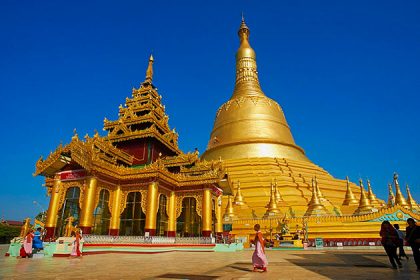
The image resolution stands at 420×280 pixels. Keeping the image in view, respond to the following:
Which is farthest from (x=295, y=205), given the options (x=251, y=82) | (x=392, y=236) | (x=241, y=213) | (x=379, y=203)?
(x=251, y=82)

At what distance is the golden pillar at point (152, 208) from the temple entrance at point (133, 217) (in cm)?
131

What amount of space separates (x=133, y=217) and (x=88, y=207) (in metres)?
3.08

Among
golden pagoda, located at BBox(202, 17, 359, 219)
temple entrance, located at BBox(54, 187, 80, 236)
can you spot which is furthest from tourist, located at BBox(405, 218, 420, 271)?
golden pagoda, located at BBox(202, 17, 359, 219)

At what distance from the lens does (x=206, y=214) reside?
1869 centimetres

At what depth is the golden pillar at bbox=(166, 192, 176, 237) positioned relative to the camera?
1875 centimetres

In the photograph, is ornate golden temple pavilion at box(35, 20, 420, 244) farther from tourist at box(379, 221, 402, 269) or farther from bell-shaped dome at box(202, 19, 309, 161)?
tourist at box(379, 221, 402, 269)

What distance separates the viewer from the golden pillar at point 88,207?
51.2 ft

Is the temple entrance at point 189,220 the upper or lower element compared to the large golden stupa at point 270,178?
lower

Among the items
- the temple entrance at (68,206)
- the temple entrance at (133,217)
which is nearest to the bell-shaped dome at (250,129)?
the temple entrance at (133,217)

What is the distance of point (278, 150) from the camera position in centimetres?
3844

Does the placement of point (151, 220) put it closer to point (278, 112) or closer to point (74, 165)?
point (74, 165)

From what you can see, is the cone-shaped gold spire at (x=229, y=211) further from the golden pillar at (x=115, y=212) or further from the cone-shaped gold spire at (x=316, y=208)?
the golden pillar at (x=115, y=212)

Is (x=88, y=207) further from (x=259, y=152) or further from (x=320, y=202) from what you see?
(x=259, y=152)

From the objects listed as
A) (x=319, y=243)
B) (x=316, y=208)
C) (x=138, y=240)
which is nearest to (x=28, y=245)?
(x=138, y=240)
